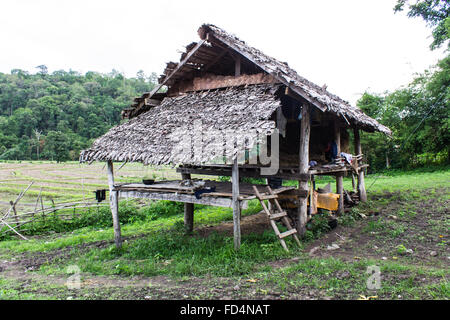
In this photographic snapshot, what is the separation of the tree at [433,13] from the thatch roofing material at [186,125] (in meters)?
17.7

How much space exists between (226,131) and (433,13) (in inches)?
Answer: 792

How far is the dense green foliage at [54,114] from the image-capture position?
145 ft

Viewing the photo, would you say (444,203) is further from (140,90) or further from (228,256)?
(140,90)

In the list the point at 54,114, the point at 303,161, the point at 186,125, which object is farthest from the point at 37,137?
the point at 303,161

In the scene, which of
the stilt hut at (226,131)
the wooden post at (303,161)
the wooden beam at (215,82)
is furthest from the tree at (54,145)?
the wooden post at (303,161)

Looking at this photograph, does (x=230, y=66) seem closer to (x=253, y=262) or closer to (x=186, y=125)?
(x=186, y=125)

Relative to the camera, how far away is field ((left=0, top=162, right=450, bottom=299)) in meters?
4.35

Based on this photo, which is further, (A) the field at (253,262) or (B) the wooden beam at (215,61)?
(B) the wooden beam at (215,61)

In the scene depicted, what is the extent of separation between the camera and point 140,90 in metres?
72.9

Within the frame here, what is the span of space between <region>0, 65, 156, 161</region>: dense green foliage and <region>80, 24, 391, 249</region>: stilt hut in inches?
1563

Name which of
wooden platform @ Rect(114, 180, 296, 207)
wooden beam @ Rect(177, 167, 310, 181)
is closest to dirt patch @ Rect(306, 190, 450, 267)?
wooden beam @ Rect(177, 167, 310, 181)

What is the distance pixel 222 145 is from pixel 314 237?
350 cm

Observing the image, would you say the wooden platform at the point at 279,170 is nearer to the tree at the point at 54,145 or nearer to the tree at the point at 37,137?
the tree at the point at 54,145
